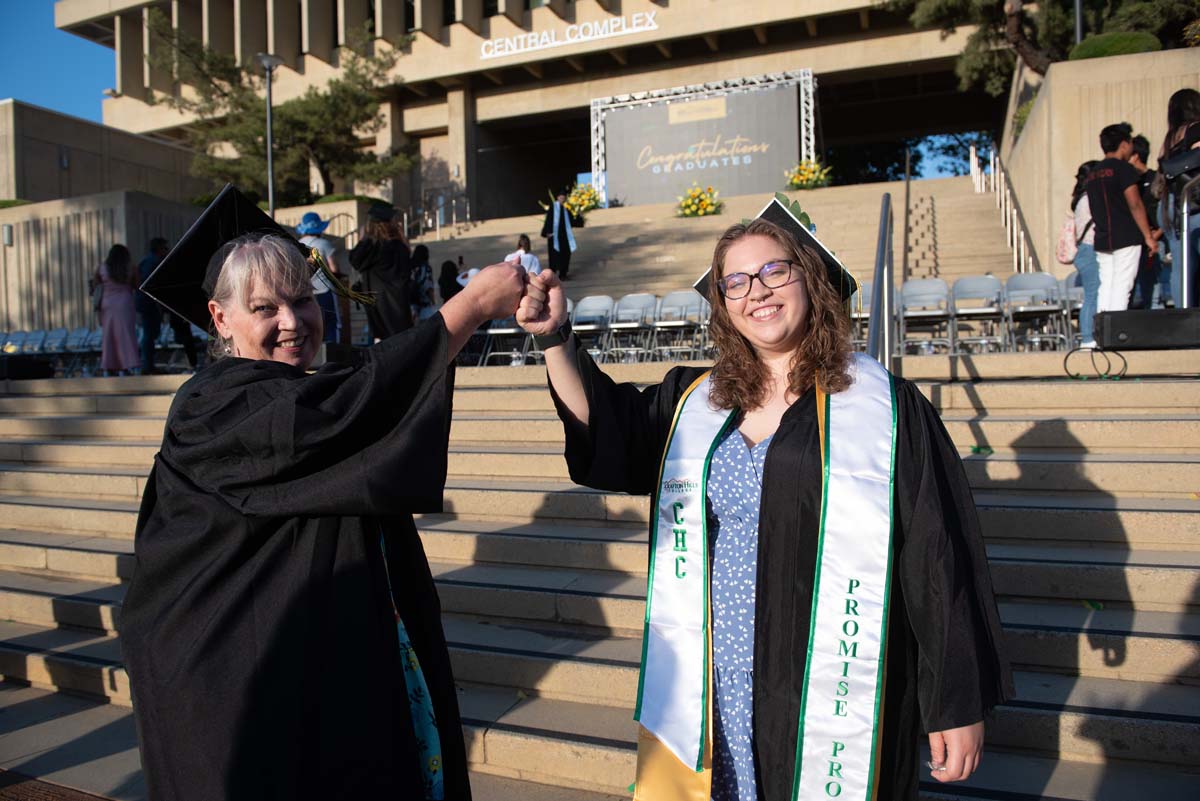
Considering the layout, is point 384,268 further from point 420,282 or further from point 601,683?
point 601,683

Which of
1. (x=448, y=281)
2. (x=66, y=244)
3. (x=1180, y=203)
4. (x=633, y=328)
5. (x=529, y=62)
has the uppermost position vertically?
(x=529, y=62)

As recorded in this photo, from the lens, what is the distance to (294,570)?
164 cm

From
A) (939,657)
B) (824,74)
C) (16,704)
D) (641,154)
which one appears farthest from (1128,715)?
(824,74)

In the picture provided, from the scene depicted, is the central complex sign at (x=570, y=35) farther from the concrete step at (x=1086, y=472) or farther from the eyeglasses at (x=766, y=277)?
the eyeglasses at (x=766, y=277)

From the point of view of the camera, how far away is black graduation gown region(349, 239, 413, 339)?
857 centimetres

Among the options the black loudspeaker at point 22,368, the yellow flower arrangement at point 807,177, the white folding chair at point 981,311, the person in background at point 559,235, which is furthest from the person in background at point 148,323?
the yellow flower arrangement at point 807,177

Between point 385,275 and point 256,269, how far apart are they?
707 cm

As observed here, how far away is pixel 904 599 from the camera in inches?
73.4

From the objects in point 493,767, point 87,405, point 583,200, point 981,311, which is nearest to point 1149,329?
point 981,311

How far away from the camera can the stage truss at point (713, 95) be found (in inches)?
874

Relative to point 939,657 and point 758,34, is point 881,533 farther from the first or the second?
point 758,34

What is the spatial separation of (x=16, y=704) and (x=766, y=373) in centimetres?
406

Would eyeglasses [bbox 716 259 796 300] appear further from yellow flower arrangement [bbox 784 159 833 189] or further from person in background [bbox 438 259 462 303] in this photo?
yellow flower arrangement [bbox 784 159 833 189]

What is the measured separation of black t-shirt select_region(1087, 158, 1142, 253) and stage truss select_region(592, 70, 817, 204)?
15953 mm
